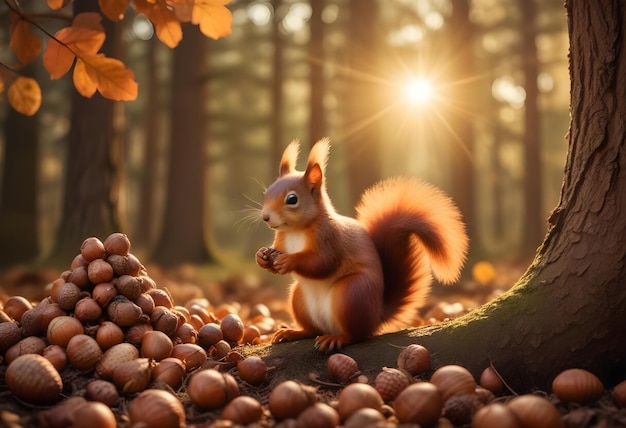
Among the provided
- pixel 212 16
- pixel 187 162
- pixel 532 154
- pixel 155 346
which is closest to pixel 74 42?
pixel 212 16

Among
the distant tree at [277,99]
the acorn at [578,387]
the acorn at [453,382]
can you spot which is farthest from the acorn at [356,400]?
the distant tree at [277,99]

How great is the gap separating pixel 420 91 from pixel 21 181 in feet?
17.8

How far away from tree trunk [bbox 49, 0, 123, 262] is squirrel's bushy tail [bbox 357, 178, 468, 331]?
3.43 m

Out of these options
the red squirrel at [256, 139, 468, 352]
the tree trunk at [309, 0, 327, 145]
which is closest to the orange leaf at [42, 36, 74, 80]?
the red squirrel at [256, 139, 468, 352]

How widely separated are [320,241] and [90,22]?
112 cm

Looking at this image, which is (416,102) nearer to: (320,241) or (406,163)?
(320,241)

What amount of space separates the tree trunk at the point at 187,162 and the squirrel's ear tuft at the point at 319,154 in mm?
5598

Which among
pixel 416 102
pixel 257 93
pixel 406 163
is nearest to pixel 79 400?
pixel 416 102

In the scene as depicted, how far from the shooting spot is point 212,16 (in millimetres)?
2287

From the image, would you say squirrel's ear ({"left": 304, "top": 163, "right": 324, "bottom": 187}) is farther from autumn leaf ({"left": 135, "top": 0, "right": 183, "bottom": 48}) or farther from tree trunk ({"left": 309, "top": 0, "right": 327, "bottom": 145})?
tree trunk ({"left": 309, "top": 0, "right": 327, "bottom": 145})

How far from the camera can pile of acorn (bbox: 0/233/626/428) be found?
5.77ft

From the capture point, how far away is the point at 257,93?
60.6 feet

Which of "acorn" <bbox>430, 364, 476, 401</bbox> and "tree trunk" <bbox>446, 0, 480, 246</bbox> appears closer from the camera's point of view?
"acorn" <bbox>430, 364, 476, 401</bbox>

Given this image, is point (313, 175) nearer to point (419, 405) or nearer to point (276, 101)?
point (419, 405)
